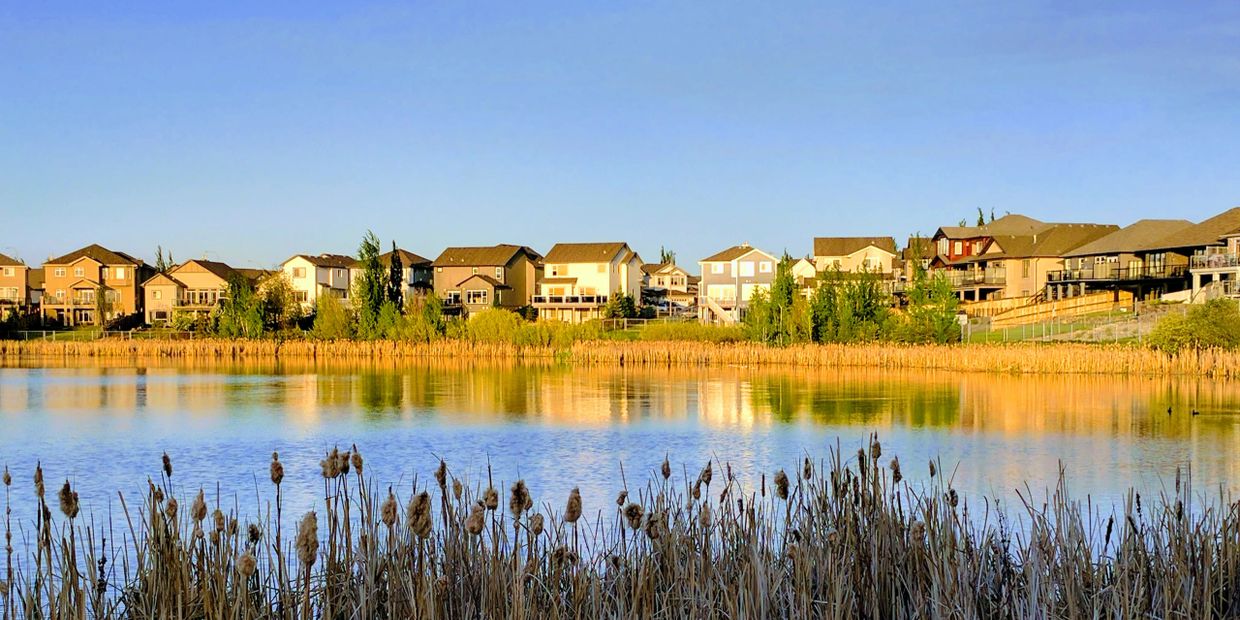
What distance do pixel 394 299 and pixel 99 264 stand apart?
36093mm

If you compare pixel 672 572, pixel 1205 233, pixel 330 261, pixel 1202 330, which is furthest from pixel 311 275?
pixel 672 572

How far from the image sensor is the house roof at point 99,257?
98562mm

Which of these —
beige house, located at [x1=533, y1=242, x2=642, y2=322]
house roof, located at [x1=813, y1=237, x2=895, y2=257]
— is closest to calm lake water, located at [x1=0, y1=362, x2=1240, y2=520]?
beige house, located at [x1=533, y1=242, x2=642, y2=322]

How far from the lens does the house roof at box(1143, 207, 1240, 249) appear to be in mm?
66500

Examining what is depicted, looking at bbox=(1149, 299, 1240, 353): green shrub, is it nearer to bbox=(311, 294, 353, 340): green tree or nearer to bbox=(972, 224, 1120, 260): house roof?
bbox=(972, 224, 1120, 260): house roof

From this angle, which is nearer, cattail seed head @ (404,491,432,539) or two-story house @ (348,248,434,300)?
cattail seed head @ (404,491,432,539)

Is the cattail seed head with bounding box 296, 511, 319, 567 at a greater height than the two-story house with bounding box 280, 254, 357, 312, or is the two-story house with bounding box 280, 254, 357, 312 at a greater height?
the two-story house with bounding box 280, 254, 357, 312

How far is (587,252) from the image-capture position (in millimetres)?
95562

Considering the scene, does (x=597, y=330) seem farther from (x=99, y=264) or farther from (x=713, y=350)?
(x=99, y=264)

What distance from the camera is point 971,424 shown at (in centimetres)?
2792

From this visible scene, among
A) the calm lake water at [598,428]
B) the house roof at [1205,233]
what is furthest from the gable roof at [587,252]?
the calm lake water at [598,428]

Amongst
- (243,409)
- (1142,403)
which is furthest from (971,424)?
(243,409)

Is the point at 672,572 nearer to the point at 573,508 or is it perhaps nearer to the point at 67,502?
the point at 573,508

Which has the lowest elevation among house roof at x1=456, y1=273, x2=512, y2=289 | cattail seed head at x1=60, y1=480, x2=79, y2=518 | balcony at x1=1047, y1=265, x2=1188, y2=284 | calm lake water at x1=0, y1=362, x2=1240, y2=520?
calm lake water at x1=0, y1=362, x2=1240, y2=520
